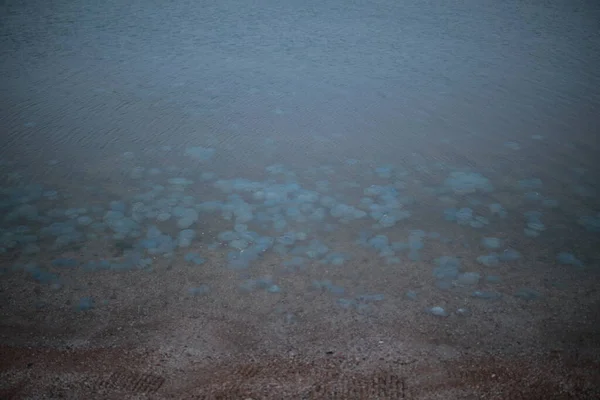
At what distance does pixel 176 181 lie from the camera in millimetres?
2654

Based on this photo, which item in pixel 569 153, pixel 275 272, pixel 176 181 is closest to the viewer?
pixel 275 272

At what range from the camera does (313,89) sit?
12.0 feet

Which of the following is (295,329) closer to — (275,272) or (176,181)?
(275,272)

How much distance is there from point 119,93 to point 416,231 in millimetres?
2282

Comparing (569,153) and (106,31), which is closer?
(569,153)

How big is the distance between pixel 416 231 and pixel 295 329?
0.79 m

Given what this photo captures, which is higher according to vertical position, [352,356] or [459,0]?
[459,0]

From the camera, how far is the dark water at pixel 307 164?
2045 mm

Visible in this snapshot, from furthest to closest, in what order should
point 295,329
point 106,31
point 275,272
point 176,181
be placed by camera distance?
point 106,31, point 176,181, point 275,272, point 295,329

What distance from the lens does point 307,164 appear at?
2816 millimetres

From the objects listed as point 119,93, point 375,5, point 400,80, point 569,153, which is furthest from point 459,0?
point 119,93

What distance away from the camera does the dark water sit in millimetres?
2045

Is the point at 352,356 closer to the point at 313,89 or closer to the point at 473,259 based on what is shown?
the point at 473,259

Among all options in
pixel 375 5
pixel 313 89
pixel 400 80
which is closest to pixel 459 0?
pixel 375 5
